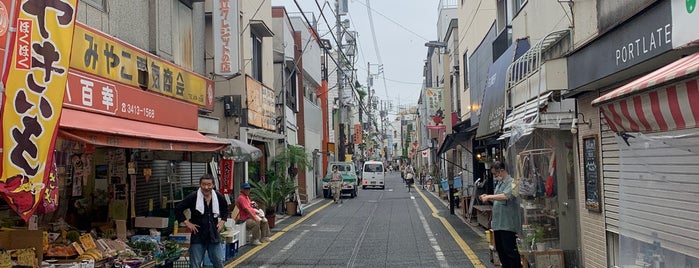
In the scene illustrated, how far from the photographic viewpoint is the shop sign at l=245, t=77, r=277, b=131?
17031 millimetres

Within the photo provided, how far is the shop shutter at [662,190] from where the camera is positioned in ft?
12.9

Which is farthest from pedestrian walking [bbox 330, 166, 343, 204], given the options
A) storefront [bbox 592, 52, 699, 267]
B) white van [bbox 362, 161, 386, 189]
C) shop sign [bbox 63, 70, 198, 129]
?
storefront [bbox 592, 52, 699, 267]

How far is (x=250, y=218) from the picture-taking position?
12.8 metres

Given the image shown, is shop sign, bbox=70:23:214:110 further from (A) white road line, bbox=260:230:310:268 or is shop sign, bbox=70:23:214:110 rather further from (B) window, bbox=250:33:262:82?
(B) window, bbox=250:33:262:82

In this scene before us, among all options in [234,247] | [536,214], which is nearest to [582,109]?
[536,214]

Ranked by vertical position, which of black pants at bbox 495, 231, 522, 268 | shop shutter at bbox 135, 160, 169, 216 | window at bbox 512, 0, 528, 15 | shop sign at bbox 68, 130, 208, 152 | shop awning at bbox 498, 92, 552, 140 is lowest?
black pants at bbox 495, 231, 522, 268

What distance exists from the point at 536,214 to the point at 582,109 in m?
1.87

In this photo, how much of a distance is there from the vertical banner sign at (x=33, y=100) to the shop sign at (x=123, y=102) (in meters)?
2.03

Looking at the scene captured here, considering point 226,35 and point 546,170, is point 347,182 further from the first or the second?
point 546,170

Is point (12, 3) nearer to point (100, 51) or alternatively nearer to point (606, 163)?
point (100, 51)

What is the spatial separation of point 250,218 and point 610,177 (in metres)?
8.16

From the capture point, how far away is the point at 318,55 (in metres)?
36.2

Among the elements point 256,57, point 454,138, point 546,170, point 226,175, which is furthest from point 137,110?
point 454,138

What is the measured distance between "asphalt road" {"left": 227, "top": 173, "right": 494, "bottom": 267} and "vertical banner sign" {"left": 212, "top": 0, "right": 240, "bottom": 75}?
4594 millimetres
